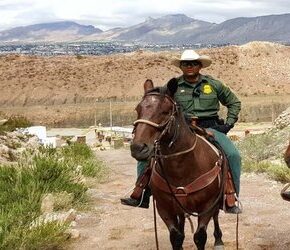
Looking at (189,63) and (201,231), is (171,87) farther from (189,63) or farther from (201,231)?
(201,231)

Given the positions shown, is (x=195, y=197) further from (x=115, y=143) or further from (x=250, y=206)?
(x=115, y=143)

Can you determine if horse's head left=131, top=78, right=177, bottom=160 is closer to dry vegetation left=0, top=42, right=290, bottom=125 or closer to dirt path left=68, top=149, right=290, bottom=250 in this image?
dirt path left=68, top=149, right=290, bottom=250

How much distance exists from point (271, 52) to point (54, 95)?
39.8 metres

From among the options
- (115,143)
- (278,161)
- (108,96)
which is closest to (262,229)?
(278,161)

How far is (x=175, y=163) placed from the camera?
5855mm

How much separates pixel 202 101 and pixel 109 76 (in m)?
81.7

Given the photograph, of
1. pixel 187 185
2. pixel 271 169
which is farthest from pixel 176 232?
pixel 271 169

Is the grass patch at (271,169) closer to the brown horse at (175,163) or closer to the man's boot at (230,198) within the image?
the man's boot at (230,198)

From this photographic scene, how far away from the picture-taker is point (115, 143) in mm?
28156

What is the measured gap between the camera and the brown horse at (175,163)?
5312mm

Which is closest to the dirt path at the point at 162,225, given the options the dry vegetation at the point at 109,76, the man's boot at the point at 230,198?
the man's boot at the point at 230,198

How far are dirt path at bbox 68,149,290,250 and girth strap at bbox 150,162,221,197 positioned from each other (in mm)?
2310

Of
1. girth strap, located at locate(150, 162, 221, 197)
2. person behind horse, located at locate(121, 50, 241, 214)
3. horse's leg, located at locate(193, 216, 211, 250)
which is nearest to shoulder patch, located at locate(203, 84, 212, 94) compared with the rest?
person behind horse, located at locate(121, 50, 241, 214)

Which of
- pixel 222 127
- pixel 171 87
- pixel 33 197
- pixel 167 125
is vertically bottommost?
pixel 33 197
